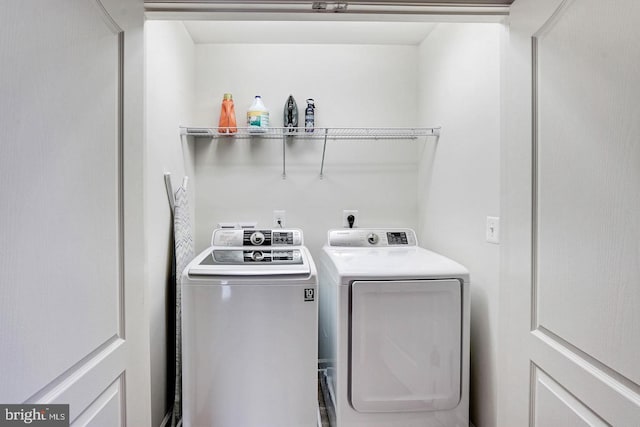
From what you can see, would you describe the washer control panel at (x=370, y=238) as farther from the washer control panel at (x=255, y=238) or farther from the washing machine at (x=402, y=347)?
the washing machine at (x=402, y=347)

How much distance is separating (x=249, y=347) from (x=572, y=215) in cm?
140

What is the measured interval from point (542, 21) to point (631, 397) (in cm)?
100

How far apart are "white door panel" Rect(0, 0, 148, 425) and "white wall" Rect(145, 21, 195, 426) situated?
674mm

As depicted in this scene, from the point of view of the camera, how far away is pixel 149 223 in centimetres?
159

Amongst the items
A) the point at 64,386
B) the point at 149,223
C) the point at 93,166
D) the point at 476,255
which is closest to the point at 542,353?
the point at 476,255

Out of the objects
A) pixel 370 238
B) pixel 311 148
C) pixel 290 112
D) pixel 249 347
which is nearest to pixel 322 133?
pixel 311 148

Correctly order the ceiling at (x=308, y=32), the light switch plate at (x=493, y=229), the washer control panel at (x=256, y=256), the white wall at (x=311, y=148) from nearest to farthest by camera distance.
Answer: the light switch plate at (x=493, y=229), the washer control panel at (x=256, y=256), the ceiling at (x=308, y=32), the white wall at (x=311, y=148)

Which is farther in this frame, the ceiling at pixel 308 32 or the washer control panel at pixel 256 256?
the ceiling at pixel 308 32

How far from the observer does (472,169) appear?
68.1 inches

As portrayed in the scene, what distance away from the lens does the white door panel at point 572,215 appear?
26.6 inches

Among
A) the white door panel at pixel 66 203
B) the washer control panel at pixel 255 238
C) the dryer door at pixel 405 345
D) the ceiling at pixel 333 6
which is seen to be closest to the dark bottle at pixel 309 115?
the washer control panel at pixel 255 238

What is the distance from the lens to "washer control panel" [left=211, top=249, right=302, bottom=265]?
1.77 meters

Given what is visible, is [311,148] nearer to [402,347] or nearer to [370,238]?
[370,238]

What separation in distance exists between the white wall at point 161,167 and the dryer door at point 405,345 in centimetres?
106
